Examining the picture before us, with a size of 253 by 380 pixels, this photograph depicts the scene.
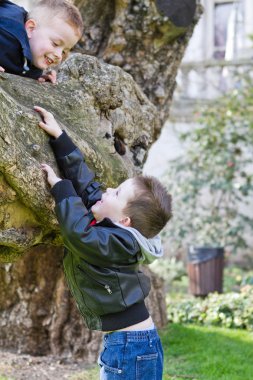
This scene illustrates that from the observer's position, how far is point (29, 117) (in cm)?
298

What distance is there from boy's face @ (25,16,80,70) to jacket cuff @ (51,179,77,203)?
0.84 meters

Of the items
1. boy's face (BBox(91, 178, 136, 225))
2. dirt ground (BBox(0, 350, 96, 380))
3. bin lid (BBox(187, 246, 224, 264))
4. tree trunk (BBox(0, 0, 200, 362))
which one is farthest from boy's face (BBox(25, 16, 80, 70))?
bin lid (BBox(187, 246, 224, 264))

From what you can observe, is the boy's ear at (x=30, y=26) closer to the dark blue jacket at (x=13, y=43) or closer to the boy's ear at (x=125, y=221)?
the dark blue jacket at (x=13, y=43)

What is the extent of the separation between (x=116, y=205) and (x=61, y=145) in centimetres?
41

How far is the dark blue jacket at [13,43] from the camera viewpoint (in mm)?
3309

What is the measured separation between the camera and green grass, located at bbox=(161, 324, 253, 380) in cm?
516

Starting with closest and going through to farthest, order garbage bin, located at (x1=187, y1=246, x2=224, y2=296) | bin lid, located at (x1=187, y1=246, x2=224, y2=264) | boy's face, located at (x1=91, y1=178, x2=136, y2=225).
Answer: boy's face, located at (x1=91, y1=178, x2=136, y2=225) → garbage bin, located at (x1=187, y1=246, x2=224, y2=296) → bin lid, located at (x1=187, y1=246, x2=224, y2=264)

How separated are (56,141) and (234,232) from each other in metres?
8.02

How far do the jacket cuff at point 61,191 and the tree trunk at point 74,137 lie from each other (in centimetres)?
5

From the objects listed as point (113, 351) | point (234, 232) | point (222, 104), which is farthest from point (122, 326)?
point (222, 104)

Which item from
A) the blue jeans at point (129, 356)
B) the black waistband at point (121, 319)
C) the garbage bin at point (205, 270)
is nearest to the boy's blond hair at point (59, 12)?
the black waistband at point (121, 319)

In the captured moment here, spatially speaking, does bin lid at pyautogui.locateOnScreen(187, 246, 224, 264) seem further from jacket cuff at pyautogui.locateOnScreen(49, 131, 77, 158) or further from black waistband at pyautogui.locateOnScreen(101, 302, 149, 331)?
jacket cuff at pyautogui.locateOnScreen(49, 131, 77, 158)

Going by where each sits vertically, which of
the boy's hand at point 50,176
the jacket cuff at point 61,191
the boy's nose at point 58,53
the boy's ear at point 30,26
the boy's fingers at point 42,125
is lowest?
the jacket cuff at point 61,191

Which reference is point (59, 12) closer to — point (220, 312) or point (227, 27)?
point (220, 312)
